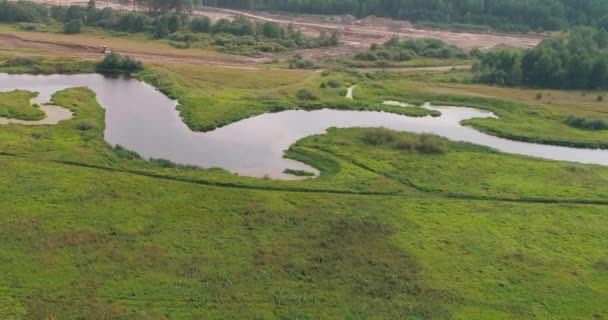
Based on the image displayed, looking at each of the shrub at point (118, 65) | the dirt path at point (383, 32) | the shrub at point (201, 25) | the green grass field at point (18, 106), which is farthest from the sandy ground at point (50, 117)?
the dirt path at point (383, 32)

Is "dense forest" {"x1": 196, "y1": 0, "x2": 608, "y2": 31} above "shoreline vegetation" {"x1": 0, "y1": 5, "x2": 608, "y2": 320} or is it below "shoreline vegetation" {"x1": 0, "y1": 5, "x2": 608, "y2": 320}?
above

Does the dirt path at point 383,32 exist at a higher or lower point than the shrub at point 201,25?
higher

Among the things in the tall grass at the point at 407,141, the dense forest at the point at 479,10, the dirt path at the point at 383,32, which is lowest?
the tall grass at the point at 407,141

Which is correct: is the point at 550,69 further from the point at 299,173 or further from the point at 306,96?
the point at 299,173

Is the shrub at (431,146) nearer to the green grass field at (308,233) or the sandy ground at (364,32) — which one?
the green grass field at (308,233)

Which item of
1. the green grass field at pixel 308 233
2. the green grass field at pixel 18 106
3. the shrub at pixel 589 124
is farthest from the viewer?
the shrub at pixel 589 124

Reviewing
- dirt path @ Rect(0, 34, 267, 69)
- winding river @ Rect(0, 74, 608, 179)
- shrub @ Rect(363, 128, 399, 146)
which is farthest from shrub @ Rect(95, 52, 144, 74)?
shrub @ Rect(363, 128, 399, 146)

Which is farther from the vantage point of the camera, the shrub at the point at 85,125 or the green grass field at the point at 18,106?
the green grass field at the point at 18,106

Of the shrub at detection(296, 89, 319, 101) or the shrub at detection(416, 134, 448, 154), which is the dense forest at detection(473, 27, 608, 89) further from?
the shrub at detection(416, 134, 448, 154)
